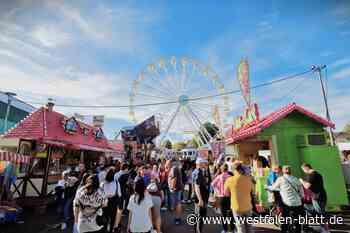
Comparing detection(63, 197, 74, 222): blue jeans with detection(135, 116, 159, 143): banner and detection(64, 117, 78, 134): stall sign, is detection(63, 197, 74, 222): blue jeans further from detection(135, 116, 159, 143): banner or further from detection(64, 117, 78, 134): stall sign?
detection(135, 116, 159, 143): banner

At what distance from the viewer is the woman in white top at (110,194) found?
4598 mm

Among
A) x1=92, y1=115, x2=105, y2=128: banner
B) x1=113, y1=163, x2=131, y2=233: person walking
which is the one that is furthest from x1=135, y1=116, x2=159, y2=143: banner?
x1=113, y1=163, x2=131, y2=233: person walking

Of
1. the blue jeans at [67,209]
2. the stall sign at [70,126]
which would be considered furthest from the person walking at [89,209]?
the stall sign at [70,126]

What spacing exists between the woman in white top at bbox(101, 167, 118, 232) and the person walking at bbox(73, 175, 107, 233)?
1.44m

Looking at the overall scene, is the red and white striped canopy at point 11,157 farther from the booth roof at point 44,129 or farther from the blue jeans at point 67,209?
the blue jeans at point 67,209

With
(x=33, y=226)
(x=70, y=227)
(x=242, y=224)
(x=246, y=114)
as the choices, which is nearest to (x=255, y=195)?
(x=242, y=224)

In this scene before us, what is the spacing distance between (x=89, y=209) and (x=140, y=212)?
2.50 feet

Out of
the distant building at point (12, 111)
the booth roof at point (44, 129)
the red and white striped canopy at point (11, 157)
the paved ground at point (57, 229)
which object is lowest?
the paved ground at point (57, 229)

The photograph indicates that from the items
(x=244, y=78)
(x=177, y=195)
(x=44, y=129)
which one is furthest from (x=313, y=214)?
(x=44, y=129)

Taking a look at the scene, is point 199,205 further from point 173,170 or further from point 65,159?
point 65,159

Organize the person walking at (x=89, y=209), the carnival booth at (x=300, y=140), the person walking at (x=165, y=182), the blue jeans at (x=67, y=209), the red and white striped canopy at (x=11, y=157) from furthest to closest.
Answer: the person walking at (x=165, y=182), the carnival booth at (x=300, y=140), the blue jeans at (x=67, y=209), the red and white striped canopy at (x=11, y=157), the person walking at (x=89, y=209)

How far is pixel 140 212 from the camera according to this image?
3.12 metres

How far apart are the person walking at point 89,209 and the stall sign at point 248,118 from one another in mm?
7064

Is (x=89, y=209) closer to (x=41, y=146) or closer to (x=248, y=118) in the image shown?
(x=41, y=146)
